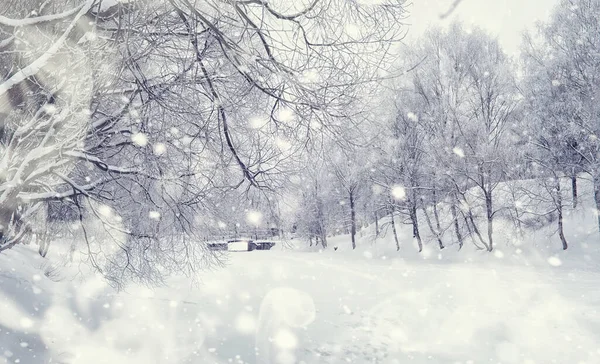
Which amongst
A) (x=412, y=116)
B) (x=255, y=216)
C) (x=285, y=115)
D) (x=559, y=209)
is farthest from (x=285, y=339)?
(x=412, y=116)

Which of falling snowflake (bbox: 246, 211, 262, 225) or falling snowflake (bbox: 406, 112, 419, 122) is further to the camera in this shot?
falling snowflake (bbox: 406, 112, 419, 122)

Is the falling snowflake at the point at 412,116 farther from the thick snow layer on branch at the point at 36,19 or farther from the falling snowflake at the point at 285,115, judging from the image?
the thick snow layer on branch at the point at 36,19

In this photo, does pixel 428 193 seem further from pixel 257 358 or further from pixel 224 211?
pixel 257 358

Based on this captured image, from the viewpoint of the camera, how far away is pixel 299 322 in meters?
7.62

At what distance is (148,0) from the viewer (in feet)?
11.3

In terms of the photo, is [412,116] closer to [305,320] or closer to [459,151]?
[459,151]

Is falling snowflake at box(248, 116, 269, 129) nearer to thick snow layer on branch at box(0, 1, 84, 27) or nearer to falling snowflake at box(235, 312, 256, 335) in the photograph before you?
thick snow layer on branch at box(0, 1, 84, 27)

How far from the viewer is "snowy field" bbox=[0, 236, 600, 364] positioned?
5.66 metres

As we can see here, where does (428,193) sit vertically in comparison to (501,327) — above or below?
above

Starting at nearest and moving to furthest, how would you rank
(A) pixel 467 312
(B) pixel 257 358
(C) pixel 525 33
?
(B) pixel 257 358 → (A) pixel 467 312 → (C) pixel 525 33

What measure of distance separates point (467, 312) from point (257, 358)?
499 cm

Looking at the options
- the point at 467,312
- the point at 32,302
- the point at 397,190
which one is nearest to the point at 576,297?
the point at 467,312

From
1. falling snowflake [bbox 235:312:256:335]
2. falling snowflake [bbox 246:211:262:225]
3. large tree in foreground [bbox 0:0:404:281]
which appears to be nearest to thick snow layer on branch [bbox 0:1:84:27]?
large tree in foreground [bbox 0:0:404:281]

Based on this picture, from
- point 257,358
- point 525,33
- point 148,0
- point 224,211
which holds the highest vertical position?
point 525,33
